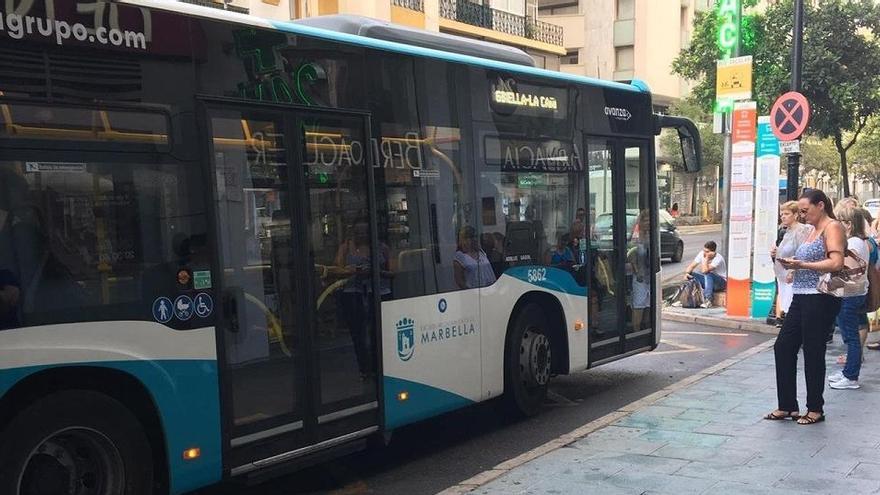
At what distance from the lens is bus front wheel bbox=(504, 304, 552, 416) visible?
6.91m

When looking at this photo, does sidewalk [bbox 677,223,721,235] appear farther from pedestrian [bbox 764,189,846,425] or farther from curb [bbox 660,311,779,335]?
pedestrian [bbox 764,189,846,425]

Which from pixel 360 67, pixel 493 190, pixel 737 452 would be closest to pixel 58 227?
pixel 360 67

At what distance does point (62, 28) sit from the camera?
12.9 ft

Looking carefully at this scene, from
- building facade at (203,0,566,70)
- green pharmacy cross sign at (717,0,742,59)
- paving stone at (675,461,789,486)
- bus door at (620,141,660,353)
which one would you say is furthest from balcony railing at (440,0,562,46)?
paving stone at (675,461,789,486)

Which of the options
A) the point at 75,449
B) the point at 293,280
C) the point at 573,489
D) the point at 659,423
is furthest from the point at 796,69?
the point at 75,449

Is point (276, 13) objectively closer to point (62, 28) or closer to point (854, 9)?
point (854, 9)

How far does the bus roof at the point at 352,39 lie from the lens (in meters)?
4.47

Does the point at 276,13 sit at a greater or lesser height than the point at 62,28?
greater

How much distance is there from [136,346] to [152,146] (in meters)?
1.08

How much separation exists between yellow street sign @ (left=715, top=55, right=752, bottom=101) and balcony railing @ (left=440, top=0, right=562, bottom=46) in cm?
1879

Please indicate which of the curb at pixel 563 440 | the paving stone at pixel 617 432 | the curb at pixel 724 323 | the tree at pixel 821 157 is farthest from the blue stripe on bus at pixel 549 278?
the tree at pixel 821 157

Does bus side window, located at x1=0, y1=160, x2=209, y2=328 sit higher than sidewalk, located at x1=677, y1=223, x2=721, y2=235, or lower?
higher

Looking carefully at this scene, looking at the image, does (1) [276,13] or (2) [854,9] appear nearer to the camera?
(2) [854,9]

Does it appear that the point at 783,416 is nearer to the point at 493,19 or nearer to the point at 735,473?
the point at 735,473
